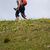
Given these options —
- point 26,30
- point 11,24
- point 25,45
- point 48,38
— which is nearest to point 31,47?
point 25,45

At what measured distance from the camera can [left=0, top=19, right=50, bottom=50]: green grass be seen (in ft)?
43.4

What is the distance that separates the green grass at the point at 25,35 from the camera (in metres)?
13.2

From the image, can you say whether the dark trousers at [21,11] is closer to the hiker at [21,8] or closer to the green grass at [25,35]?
the hiker at [21,8]

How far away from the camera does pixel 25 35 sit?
15305 millimetres

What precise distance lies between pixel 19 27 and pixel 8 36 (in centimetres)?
229

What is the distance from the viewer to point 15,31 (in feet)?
55.4

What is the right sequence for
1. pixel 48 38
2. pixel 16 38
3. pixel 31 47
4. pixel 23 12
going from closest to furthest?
pixel 31 47
pixel 48 38
pixel 16 38
pixel 23 12

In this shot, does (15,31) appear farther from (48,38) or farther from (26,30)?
(48,38)

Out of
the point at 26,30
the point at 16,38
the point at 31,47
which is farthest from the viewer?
the point at 26,30

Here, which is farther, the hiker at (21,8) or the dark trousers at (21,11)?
the dark trousers at (21,11)

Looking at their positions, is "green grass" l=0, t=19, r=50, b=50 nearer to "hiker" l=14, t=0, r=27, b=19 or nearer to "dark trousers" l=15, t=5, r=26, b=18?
"hiker" l=14, t=0, r=27, b=19

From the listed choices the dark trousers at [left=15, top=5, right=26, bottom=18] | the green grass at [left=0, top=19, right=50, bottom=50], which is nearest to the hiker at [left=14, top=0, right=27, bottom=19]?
the dark trousers at [left=15, top=5, right=26, bottom=18]

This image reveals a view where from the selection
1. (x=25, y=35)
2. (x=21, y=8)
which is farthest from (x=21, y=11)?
(x=25, y=35)

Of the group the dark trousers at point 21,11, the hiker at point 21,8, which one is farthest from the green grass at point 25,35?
the dark trousers at point 21,11
